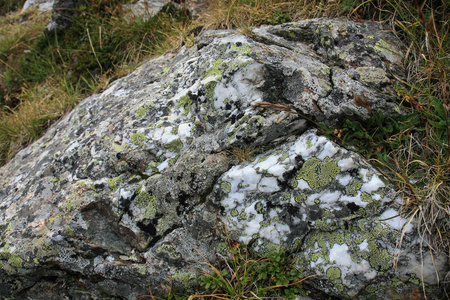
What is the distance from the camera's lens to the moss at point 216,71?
2974 mm

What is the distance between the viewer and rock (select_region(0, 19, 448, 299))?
2.37 metres

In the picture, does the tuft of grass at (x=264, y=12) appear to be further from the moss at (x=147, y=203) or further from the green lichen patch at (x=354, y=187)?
the moss at (x=147, y=203)

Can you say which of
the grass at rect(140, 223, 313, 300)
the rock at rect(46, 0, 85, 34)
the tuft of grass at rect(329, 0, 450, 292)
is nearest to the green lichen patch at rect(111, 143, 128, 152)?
the grass at rect(140, 223, 313, 300)

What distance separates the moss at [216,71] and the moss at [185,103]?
0.28 meters

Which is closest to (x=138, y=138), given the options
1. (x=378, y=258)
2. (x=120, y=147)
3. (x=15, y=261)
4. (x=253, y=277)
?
(x=120, y=147)

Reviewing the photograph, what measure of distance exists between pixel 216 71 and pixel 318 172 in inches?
55.9

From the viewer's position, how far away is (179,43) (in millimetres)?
4168

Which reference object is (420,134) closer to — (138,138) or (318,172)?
(318,172)

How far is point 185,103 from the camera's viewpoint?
10.1ft

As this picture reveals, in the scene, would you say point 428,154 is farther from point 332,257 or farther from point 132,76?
point 132,76

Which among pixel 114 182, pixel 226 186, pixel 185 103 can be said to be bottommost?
pixel 226 186

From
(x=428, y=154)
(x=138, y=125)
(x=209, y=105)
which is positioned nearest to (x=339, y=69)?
(x=428, y=154)

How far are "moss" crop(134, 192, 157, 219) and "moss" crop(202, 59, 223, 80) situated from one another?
1.33m

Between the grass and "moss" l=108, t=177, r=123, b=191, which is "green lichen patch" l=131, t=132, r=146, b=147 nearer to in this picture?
"moss" l=108, t=177, r=123, b=191
